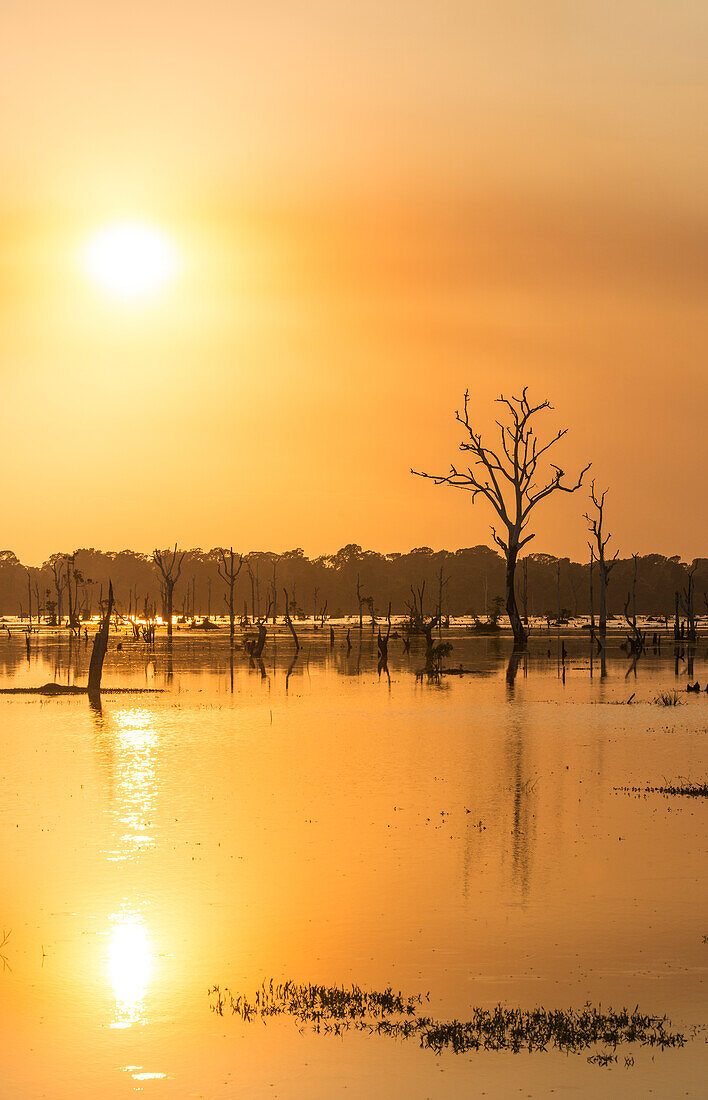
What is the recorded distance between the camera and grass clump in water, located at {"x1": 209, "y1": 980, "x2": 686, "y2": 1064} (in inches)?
365

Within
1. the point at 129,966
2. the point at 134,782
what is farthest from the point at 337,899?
the point at 134,782

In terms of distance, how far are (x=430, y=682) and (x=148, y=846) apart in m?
32.8

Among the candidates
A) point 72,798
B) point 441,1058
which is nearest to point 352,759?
point 72,798

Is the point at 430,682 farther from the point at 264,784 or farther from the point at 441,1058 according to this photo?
the point at 441,1058

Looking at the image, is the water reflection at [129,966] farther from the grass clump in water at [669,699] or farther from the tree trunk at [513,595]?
the tree trunk at [513,595]

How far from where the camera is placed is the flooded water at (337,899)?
9.04m

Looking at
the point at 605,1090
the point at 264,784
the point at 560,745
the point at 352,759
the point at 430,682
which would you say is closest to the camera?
the point at 605,1090

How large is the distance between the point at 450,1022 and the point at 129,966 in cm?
316

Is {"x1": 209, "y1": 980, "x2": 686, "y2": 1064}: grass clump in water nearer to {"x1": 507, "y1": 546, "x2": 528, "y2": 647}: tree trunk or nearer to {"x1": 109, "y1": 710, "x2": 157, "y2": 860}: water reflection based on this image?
{"x1": 109, "y1": 710, "x2": 157, "y2": 860}: water reflection

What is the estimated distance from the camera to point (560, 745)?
27.5 m

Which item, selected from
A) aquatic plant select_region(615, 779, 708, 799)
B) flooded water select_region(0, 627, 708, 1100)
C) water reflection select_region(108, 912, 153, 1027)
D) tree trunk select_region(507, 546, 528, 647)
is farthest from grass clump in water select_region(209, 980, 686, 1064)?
tree trunk select_region(507, 546, 528, 647)

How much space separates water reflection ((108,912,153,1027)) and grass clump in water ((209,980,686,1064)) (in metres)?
0.62

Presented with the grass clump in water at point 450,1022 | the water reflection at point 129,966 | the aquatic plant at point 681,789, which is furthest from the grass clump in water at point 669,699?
the grass clump in water at point 450,1022

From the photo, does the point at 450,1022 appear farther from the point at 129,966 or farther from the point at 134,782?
the point at 134,782
